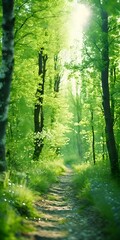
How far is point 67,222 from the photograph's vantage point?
31.9 ft

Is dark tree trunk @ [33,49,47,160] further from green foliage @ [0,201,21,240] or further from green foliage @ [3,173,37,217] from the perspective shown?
green foliage @ [0,201,21,240]

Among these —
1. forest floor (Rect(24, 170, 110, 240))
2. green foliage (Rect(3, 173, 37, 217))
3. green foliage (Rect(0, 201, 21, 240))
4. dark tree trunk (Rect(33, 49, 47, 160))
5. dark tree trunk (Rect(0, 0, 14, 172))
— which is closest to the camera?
green foliage (Rect(0, 201, 21, 240))

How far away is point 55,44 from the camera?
2608 cm

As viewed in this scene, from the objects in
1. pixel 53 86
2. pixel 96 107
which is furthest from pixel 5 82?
pixel 53 86

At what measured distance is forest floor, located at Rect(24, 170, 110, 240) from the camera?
8031mm

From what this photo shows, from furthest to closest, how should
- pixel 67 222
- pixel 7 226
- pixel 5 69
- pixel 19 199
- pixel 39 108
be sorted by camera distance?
pixel 39 108 → pixel 5 69 → pixel 67 222 → pixel 19 199 → pixel 7 226

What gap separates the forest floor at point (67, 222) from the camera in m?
8.03

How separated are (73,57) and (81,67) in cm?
148

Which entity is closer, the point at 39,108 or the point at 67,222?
the point at 67,222

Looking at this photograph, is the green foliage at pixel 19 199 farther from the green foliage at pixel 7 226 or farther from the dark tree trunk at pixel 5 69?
the dark tree trunk at pixel 5 69

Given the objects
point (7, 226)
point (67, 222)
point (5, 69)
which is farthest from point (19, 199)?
point (5, 69)

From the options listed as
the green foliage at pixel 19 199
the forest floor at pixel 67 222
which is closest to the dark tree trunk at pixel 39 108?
the forest floor at pixel 67 222

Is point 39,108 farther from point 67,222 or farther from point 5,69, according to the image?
point 67,222

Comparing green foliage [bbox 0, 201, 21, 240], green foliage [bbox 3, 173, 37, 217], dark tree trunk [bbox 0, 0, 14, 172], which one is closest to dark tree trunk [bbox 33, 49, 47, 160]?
dark tree trunk [bbox 0, 0, 14, 172]
